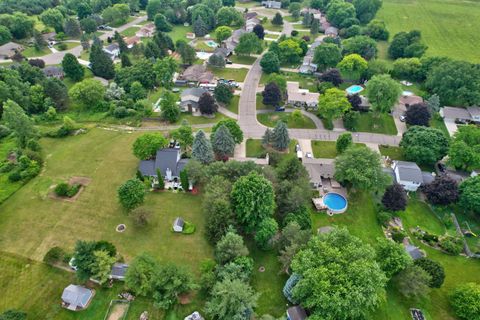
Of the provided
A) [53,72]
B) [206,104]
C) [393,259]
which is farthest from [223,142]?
[53,72]

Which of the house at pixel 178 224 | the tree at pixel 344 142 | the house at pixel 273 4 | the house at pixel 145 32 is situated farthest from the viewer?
the house at pixel 273 4

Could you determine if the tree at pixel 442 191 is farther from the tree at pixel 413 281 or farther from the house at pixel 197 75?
the house at pixel 197 75

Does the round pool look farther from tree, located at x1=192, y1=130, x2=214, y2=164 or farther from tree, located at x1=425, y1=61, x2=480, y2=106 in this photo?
tree, located at x1=425, y1=61, x2=480, y2=106

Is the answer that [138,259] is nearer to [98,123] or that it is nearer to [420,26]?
[98,123]

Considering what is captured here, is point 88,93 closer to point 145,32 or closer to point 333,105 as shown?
point 145,32

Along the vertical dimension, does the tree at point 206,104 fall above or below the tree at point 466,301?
above

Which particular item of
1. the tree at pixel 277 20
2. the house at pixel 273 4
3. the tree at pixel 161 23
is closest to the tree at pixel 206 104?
the tree at pixel 161 23
